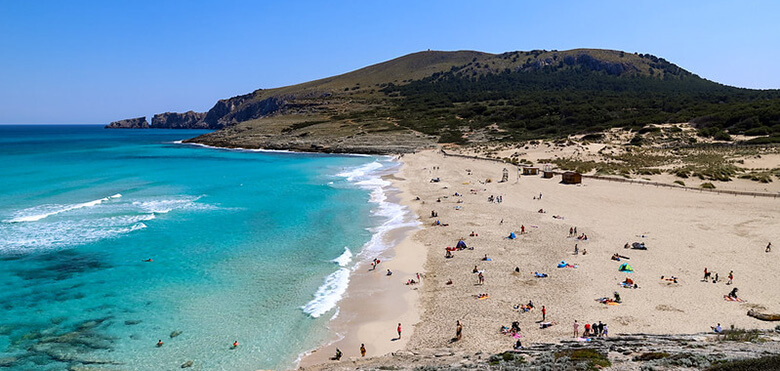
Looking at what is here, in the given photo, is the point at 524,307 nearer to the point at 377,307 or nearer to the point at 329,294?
the point at 377,307

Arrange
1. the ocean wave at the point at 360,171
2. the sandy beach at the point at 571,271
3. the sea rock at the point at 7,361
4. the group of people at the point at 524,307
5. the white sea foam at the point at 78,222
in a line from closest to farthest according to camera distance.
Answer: the sea rock at the point at 7,361 < the sandy beach at the point at 571,271 < the group of people at the point at 524,307 < the white sea foam at the point at 78,222 < the ocean wave at the point at 360,171

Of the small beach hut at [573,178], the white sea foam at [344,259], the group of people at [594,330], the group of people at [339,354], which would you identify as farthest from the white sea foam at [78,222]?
the small beach hut at [573,178]

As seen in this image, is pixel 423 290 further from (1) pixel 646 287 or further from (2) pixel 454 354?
(1) pixel 646 287

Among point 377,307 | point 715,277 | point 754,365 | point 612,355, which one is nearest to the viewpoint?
point 754,365

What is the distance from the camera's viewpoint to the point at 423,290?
22.1 meters

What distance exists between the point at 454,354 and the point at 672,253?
1751 cm

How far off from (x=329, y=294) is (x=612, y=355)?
43.3 feet

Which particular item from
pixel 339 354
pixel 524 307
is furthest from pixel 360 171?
pixel 339 354

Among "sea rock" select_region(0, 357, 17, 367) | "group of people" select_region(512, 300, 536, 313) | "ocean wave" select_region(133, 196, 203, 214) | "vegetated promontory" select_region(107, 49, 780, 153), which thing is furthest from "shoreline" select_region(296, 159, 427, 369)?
"vegetated promontory" select_region(107, 49, 780, 153)

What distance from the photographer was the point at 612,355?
12906mm

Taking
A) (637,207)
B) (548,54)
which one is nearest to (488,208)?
(637,207)

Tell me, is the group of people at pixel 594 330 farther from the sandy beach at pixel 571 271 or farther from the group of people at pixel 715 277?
the group of people at pixel 715 277

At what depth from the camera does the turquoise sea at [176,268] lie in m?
17.1

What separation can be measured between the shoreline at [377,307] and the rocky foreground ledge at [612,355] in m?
1.10
